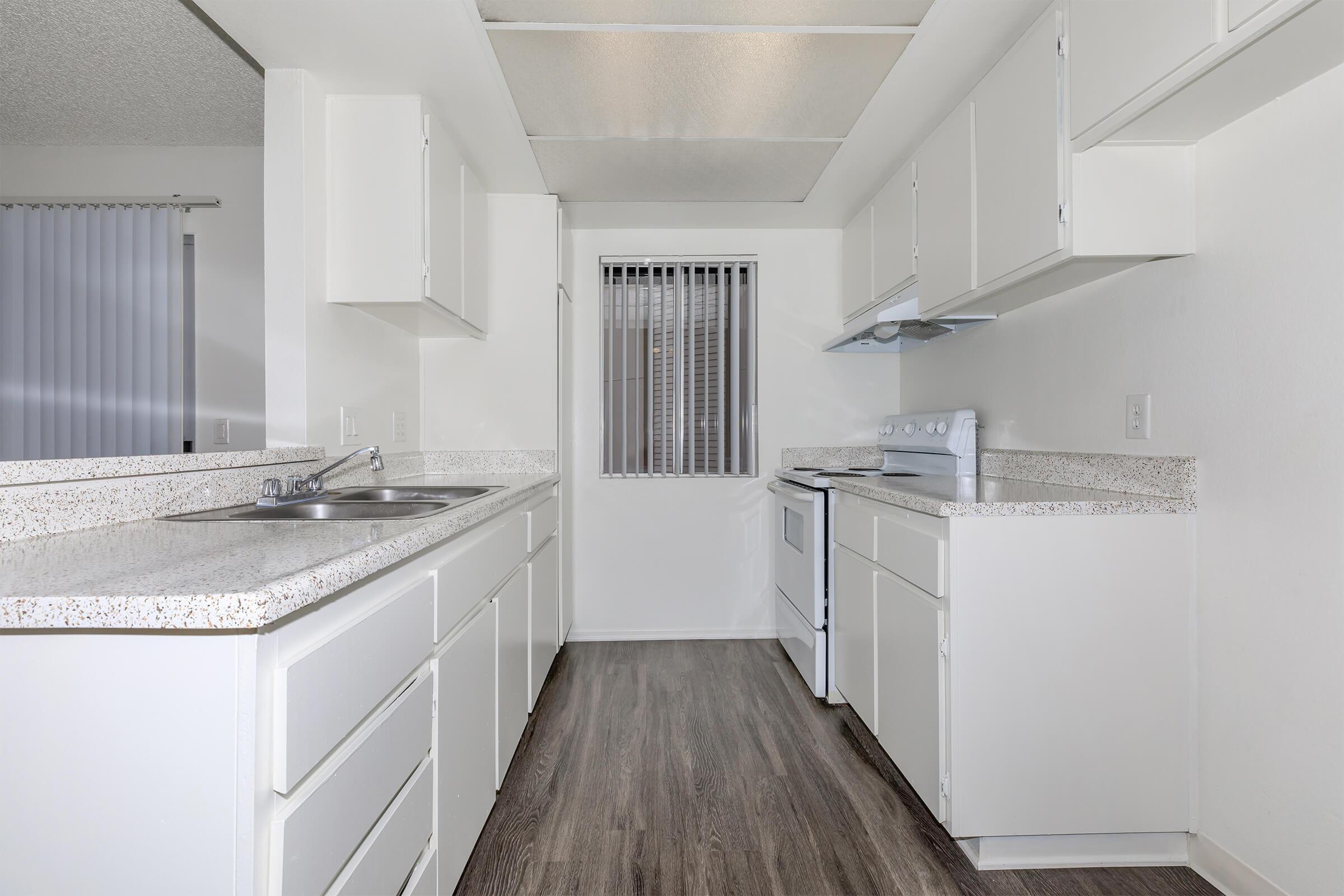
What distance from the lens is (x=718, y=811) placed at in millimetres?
1846

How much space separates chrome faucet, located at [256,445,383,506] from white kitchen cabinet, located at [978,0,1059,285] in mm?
1901

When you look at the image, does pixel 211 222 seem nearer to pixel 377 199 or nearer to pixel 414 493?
pixel 377 199

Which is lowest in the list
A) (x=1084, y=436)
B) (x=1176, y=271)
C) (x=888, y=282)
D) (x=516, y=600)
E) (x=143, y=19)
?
(x=516, y=600)

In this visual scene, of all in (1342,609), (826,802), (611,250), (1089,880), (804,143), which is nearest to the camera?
(1342,609)

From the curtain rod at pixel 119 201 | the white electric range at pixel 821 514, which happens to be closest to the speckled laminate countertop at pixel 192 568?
the white electric range at pixel 821 514

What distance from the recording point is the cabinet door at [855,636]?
215 cm

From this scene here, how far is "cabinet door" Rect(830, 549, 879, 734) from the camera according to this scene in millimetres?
2148

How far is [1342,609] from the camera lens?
1.24 meters

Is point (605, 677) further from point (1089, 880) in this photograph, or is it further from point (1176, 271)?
point (1176, 271)

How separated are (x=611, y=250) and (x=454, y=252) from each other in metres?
1.19

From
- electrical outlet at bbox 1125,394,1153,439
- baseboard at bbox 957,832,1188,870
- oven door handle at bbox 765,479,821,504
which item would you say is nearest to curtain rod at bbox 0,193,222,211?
oven door handle at bbox 765,479,821,504

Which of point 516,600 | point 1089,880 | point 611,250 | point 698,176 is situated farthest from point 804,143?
point 1089,880

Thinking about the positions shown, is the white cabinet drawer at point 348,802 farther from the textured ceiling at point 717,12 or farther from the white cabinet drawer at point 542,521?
the textured ceiling at point 717,12

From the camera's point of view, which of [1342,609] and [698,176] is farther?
[698,176]
